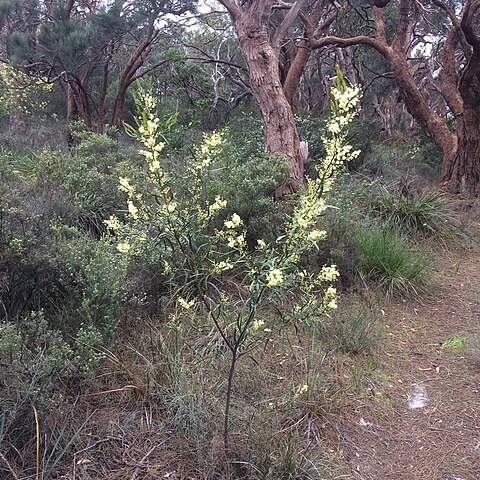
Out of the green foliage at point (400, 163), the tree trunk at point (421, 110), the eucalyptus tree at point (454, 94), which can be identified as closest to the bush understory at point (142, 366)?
the eucalyptus tree at point (454, 94)

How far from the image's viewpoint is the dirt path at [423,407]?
306 centimetres

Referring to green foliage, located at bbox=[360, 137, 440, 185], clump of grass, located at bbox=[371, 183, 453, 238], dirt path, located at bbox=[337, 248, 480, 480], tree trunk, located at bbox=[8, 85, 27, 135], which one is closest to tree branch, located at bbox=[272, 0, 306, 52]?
clump of grass, located at bbox=[371, 183, 453, 238]

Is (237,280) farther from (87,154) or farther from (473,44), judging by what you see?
(473,44)

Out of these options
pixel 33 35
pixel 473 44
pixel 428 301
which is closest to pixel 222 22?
Answer: pixel 33 35

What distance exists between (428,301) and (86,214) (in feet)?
11.6

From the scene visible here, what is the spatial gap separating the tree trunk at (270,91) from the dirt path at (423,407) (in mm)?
2685

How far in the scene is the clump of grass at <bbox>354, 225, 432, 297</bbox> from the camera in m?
5.27

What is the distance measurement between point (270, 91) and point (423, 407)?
4.57m

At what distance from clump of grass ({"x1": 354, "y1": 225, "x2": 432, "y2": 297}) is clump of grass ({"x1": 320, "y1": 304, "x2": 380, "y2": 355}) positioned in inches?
34.0

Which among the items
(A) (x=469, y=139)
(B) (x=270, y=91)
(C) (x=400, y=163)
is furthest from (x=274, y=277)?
(C) (x=400, y=163)

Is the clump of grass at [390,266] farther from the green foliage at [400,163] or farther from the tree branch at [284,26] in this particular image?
the green foliage at [400,163]

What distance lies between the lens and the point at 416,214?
23.1ft

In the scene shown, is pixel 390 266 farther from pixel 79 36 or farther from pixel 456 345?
pixel 79 36

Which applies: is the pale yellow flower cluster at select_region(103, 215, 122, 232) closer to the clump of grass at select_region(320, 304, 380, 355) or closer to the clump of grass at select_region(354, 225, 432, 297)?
the clump of grass at select_region(320, 304, 380, 355)
